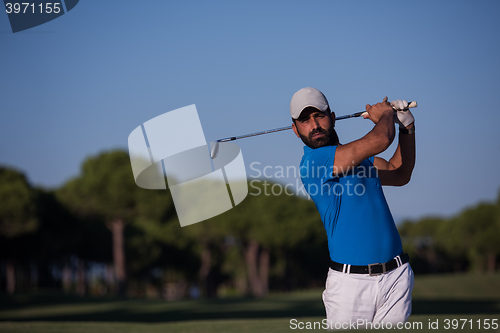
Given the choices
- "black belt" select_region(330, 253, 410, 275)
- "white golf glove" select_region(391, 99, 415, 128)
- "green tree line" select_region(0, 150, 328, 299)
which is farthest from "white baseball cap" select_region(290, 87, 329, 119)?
"green tree line" select_region(0, 150, 328, 299)

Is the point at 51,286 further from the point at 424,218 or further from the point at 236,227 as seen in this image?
the point at 424,218

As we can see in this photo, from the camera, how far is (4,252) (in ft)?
115

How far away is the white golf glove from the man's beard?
1.55 ft

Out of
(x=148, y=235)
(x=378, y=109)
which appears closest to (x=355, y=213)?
(x=378, y=109)

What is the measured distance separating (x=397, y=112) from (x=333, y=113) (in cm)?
49

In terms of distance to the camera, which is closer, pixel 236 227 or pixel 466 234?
pixel 236 227

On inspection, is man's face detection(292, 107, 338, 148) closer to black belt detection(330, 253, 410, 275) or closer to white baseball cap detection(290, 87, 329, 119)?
white baseball cap detection(290, 87, 329, 119)

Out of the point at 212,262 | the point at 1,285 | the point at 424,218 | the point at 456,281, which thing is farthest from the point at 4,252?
the point at 424,218

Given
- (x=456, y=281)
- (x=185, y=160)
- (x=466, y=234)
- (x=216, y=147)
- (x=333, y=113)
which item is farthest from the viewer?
(x=466, y=234)

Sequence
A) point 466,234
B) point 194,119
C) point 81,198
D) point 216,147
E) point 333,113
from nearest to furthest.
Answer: point 333,113 < point 216,147 < point 194,119 < point 81,198 < point 466,234

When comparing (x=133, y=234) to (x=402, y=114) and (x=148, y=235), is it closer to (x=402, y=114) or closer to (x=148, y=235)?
(x=148, y=235)

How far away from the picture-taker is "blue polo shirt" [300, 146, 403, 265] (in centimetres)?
294

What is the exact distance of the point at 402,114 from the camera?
11.4 feet

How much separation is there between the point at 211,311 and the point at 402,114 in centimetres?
1448
